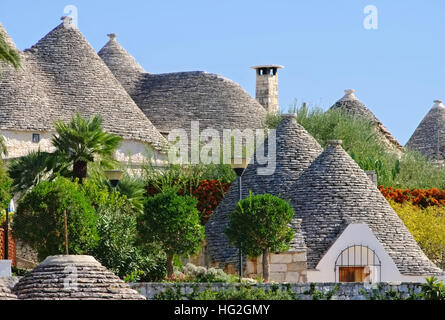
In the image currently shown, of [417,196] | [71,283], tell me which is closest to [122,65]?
[417,196]

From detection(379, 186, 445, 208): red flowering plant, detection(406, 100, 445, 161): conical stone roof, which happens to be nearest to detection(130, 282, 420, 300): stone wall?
detection(379, 186, 445, 208): red flowering plant

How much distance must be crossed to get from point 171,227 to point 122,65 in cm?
2665

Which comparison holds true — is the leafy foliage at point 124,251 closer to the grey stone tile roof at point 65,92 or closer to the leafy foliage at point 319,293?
the leafy foliage at point 319,293

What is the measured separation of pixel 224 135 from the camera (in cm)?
6147

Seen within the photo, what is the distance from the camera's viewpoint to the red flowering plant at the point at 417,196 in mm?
53469

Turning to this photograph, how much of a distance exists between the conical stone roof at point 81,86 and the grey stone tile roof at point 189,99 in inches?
132

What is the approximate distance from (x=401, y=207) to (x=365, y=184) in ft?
19.1

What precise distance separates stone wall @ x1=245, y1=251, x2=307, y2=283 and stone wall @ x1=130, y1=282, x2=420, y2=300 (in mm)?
5602

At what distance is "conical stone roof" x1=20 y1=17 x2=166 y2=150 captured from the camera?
58219mm

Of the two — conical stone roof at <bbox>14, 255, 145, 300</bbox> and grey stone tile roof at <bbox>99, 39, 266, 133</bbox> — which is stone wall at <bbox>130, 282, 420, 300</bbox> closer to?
conical stone roof at <bbox>14, 255, 145, 300</bbox>

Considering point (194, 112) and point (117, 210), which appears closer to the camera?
point (117, 210)

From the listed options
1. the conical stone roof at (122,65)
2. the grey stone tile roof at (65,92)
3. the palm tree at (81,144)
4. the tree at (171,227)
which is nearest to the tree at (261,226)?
the tree at (171,227)

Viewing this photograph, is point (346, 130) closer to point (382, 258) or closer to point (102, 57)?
point (102, 57)
